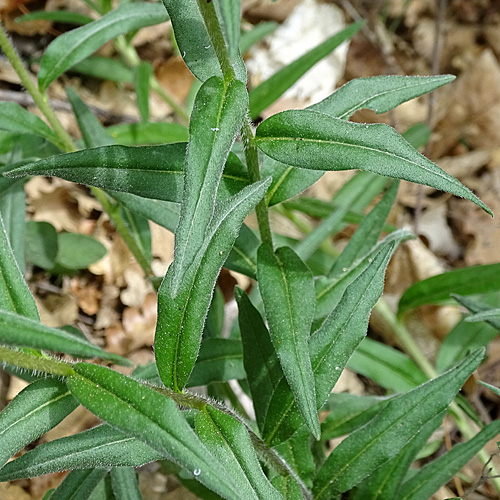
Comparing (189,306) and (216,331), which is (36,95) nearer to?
(216,331)

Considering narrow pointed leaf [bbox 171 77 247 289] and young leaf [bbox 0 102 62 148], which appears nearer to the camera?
narrow pointed leaf [bbox 171 77 247 289]

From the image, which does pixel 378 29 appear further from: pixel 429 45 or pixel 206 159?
pixel 206 159

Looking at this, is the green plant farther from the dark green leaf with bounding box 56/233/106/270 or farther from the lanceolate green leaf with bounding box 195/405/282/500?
the dark green leaf with bounding box 56/233/106/270

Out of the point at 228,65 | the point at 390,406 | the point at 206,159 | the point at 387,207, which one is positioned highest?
the point at 228,65

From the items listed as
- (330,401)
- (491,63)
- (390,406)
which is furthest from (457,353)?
→ (491,63)

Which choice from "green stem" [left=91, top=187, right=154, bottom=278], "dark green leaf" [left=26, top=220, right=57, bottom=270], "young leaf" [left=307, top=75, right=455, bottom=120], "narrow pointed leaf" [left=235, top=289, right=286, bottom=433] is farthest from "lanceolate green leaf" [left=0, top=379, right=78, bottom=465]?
"dark green leaf" [left=26, top=220, right=57, bottom=270]

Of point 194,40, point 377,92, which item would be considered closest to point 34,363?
point 194,40
